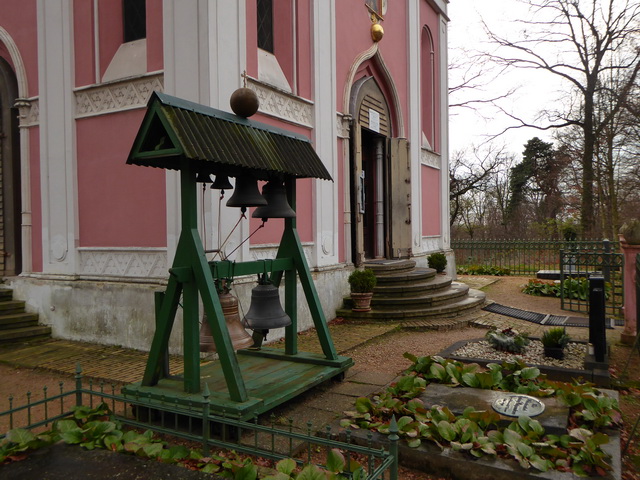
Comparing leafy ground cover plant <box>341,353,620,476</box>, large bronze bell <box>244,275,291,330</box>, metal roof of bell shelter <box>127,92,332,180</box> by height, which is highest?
metal roof of bell shelter <box>127,92,332,180</box>

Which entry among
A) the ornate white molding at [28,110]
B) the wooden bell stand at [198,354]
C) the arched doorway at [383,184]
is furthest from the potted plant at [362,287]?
the ornate white molding at [28,110]

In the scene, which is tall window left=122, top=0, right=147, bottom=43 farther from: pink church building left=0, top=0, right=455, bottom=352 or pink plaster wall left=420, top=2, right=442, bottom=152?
pink plaster wall left=420, top=2, right=442, bottom=152

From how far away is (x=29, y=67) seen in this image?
8.73m

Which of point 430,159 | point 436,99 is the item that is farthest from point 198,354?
point 436,99

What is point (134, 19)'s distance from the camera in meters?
8.12

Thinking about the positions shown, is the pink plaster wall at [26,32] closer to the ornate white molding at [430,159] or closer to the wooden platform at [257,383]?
the wooden platform at [257,383]

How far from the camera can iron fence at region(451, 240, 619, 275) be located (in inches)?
764

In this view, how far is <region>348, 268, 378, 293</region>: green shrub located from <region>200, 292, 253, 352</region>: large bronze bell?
5268 mm

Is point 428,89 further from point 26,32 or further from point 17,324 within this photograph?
point 17,324

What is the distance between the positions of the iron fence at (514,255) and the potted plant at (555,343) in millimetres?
13442

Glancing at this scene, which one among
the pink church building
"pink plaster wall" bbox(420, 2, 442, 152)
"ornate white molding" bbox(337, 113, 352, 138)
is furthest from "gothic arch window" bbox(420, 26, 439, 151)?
"ornate white molding" bbox(337, 113, 352, 138)

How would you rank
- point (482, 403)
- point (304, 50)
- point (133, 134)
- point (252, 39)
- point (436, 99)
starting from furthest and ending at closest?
point (436, 99), point (304, 50), point (252, 39), point (133, 134), point (482, 403)

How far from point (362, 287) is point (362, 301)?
0.92 ft

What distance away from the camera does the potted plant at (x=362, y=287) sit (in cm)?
942
